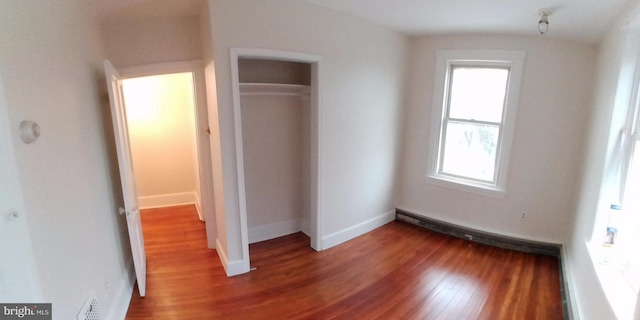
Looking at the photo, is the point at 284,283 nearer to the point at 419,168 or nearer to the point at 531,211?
the point at 419,168

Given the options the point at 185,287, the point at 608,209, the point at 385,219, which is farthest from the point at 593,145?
the point at 185,287

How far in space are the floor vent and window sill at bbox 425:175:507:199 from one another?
3793mm

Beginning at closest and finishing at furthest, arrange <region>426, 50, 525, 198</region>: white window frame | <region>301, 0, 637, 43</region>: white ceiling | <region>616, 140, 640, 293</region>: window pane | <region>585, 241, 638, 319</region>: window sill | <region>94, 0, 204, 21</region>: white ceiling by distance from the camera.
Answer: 1. <region>585, 241, 638, 319</region>: window sill
2. <region>616, 140, 640, 293</region>: window pane
3. <region>301, 0, 637, 43</region>: white ceiling
4. <region>94, 0, 204, 21</region>: white ceiling
5. <region>426, 50, 525, 198</region>: white window frame

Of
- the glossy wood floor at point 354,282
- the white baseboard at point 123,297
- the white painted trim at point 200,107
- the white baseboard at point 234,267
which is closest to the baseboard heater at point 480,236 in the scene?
the glossy wood floor at point 354,282

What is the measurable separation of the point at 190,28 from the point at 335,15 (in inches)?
60.6

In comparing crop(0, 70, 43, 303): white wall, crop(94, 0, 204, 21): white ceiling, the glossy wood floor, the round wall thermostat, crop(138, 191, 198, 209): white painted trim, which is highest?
crop(94, 0, 204, 21): white ceiling

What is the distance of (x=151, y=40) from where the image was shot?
9.38ft

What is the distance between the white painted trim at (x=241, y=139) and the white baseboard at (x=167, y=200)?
2364 millimetres

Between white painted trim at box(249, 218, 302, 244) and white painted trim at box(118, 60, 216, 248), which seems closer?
white painted trim at box(118, 60, 216, 248)

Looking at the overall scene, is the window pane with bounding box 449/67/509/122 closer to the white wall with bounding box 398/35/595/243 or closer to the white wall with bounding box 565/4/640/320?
the white wall with bounding box 398/35/595/243

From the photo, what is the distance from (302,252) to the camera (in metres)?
3.31

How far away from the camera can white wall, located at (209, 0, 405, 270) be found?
251 cm

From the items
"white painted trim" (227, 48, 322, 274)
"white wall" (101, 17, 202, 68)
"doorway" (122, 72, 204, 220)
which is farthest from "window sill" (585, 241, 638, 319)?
"doorway" (122, 72, 204, 220)

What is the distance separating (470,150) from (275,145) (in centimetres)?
262
